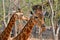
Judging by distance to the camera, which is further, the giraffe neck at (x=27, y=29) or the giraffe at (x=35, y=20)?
the giraffe neck at (x=27, y=29)

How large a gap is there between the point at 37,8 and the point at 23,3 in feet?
7.76

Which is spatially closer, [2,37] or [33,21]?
[33,21]

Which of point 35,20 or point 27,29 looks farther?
point 27,29

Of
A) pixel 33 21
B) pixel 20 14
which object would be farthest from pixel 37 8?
pixel 20 14

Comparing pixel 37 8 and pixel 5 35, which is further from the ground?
pixel 37 8

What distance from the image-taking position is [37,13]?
1.42m

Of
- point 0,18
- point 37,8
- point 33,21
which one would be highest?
point 37,8

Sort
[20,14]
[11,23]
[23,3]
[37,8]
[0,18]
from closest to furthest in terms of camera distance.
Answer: [37,8] → [20,14] → [11,23] → [23,3] → [0,18]

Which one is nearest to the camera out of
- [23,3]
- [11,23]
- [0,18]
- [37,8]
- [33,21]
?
[37,8]

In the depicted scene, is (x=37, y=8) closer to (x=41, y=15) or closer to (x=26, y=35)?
(x=41, y=15)

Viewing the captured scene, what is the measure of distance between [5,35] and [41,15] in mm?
720

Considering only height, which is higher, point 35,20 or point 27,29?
point 35,20

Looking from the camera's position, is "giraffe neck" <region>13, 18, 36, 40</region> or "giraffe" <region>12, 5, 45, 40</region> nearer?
"giraffe" <region>12, 5, 45, 40</region>

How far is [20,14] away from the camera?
73.8 inches
